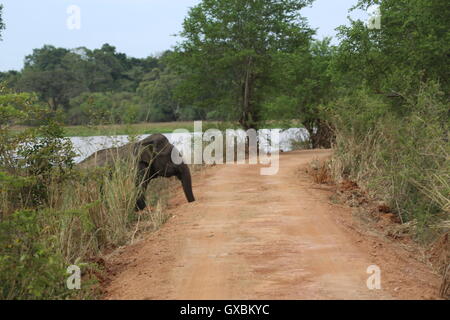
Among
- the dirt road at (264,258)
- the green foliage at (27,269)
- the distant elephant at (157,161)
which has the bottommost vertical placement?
the dirt road at (264,258)

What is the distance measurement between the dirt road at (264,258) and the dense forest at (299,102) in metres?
0.92

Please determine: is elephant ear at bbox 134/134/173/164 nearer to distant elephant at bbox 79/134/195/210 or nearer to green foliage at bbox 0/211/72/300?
distant elephant at bbox 79/134/195/210

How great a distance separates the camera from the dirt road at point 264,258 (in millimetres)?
5734

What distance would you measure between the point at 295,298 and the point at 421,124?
7001 mm

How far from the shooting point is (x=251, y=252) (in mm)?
7125

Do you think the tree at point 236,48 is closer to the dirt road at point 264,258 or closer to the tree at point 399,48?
the tree at point 399,48

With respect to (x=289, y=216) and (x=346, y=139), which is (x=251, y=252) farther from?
(x=346, y=139)

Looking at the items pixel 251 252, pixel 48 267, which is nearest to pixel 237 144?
pixel 251 252

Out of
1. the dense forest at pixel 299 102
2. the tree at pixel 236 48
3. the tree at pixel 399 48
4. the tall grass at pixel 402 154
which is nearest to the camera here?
the dense forest at pixel 299 102

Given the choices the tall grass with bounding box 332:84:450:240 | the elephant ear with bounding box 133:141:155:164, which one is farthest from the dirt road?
the elephant ear with bounding box 133:141:155:164

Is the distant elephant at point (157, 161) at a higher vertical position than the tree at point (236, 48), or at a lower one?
lower

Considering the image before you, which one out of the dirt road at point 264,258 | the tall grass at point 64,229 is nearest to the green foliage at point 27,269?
the tall grass at point 64,229

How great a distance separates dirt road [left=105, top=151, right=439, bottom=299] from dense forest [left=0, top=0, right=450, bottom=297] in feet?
3.02

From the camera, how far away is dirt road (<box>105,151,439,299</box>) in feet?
18.8
